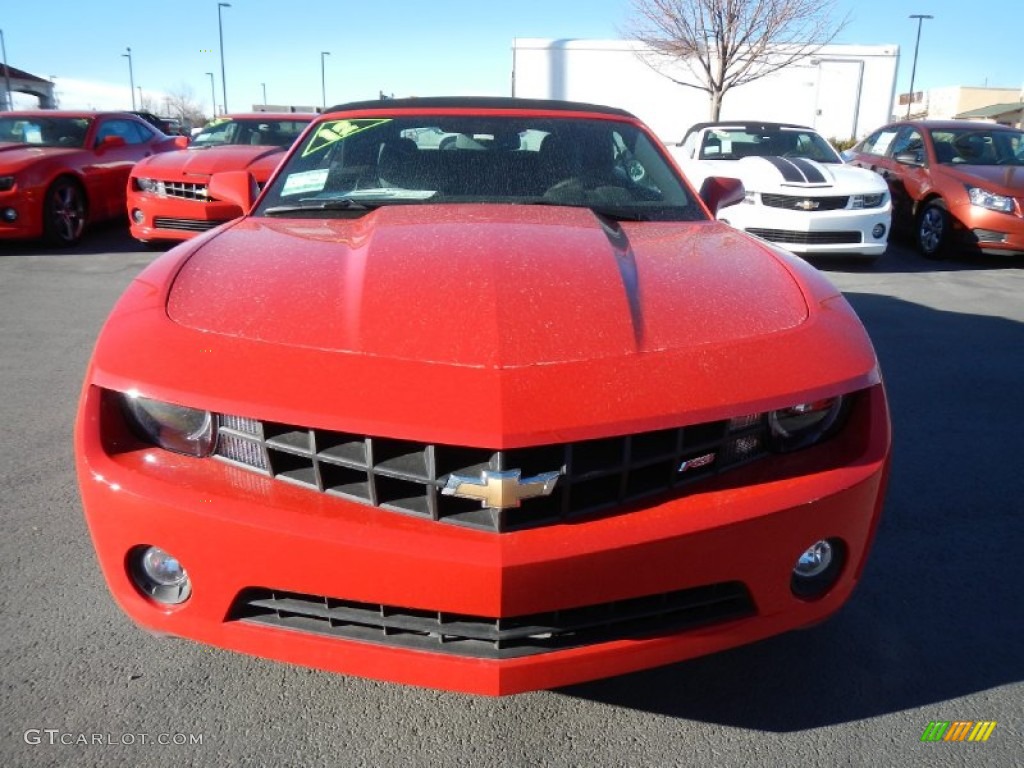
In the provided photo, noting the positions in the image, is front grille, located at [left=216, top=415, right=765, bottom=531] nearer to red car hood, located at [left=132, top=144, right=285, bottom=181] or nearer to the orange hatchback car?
red car hood, located at [left=132, top=144, right=285, bottom=181]

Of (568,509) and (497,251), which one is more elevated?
(497,251)

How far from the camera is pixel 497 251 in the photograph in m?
2.05

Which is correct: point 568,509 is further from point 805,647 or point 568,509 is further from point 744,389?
point 805,647

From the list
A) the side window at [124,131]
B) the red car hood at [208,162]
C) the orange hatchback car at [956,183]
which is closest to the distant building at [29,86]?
the side window at [124,131]

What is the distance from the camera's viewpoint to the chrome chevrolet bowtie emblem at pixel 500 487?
4.82ft

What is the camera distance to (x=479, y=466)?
151cm

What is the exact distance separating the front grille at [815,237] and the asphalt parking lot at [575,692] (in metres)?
4.81

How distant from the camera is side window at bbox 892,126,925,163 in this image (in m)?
8.98

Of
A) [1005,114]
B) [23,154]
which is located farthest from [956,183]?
[1005,114]

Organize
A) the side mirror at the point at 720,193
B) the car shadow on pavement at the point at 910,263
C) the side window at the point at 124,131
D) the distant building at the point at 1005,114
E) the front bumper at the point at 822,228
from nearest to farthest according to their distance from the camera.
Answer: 1. the side mirror at the point at 720,193
2. the front bumper at the point at 822,228
3. the car shadow on pavement at the point at 910,263
4. the side window at the point at 124,131
5. the distant building at the point at 1005,114

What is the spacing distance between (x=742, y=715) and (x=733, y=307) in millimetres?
980

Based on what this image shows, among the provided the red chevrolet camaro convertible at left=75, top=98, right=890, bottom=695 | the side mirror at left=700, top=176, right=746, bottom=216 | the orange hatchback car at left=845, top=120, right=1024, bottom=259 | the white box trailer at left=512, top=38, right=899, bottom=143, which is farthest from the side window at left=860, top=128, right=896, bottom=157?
the white box trailer at left=512, top=38, right=899, bottom=143

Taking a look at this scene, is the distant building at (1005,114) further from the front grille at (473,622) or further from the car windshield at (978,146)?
the front grille at (473,622)

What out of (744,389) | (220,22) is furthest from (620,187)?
(220,22)
